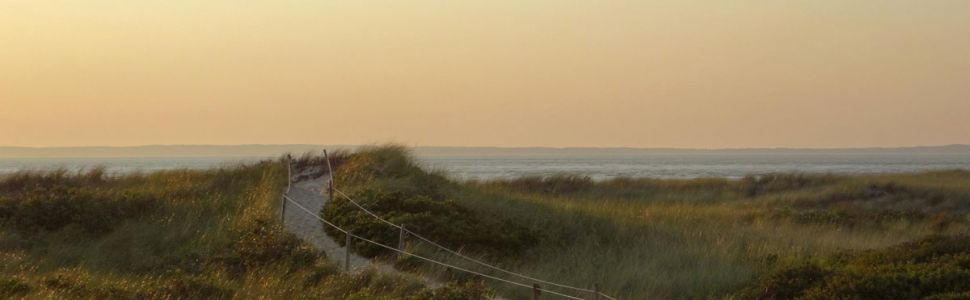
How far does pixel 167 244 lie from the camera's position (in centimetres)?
2419

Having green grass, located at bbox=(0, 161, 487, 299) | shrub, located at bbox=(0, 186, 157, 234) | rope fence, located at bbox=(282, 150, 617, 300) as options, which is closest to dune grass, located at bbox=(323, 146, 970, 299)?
rope fence, located at bbox=(282, 150, 617, 300)

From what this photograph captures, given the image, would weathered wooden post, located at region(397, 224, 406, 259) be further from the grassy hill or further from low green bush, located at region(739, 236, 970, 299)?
low green bush, located at region(739, 236, 970, 299)

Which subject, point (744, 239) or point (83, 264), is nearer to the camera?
point (83, 264)

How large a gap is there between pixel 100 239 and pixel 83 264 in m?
3.13

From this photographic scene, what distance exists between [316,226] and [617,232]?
7908 millimetres

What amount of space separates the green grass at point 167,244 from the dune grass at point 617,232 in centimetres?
215

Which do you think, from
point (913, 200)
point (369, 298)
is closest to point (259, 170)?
point (369, 298)

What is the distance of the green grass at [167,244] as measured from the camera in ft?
55.1

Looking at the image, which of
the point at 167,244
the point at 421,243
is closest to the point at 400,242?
the point at 421,243

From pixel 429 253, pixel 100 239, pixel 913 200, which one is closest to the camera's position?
pixel 429 253

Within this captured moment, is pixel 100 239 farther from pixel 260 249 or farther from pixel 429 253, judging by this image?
pixel 429 253

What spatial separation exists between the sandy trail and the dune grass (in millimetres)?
611

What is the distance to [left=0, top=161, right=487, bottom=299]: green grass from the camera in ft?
55.1

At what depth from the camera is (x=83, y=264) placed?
22.1m
